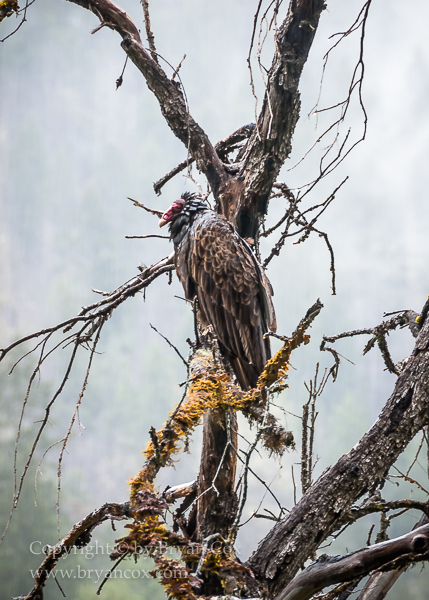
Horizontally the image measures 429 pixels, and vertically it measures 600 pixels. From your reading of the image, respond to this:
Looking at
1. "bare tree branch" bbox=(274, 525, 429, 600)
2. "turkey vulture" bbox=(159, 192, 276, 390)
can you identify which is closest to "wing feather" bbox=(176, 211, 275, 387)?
"turkey vulture" bbox=(159, 192, 276, 390)

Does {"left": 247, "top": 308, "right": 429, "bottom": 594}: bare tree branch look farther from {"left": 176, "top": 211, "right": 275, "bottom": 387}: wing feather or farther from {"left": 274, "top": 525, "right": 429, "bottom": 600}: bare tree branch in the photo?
{"left": 176, "top": 211, "right": 275, "bottom": 387}: wing feather

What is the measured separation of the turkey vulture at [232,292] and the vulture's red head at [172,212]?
10.0 inches

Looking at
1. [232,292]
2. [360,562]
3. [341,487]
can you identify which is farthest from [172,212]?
[360,562]

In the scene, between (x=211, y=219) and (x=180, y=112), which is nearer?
(x=180, y=112)

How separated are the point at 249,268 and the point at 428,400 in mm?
1198

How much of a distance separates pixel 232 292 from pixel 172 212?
0.66 m

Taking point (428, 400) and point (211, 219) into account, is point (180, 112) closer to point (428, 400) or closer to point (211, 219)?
point (211, 219)

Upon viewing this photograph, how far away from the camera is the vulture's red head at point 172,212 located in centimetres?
281

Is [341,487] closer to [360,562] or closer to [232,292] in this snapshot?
[360,562]

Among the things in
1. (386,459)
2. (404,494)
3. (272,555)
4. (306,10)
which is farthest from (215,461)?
(404,494)

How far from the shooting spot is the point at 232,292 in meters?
2.51

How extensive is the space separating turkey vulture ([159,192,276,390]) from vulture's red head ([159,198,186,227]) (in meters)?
0.25

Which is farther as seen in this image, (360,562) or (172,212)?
(172,212)

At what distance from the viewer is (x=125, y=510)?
1400 mm
